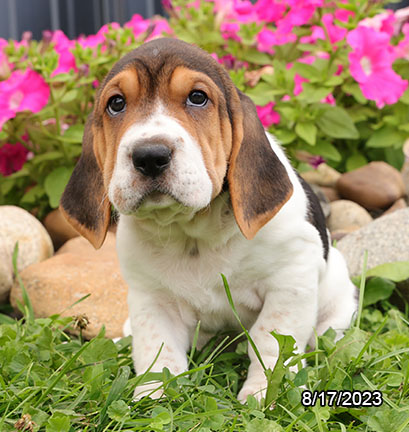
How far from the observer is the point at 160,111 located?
3.14m

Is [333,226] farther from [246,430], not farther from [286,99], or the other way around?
[246,430]

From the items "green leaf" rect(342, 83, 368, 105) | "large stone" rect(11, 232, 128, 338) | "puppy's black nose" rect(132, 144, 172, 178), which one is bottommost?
"large stone" rect(11, 232, 128, 338)

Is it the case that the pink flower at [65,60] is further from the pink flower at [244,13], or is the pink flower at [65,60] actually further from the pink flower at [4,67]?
the pink flower at [244,13]

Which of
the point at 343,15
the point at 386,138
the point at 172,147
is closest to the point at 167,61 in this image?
the point at 172,147

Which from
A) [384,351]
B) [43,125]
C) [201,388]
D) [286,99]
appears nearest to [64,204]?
[201,388]

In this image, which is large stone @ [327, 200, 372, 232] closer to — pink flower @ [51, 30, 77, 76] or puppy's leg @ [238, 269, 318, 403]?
pink flower @ [51, 30, 77, 76]

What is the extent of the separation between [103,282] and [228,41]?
9.11ft

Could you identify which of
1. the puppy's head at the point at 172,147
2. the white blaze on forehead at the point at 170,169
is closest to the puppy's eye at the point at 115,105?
the puppy's head at the point at 172,147

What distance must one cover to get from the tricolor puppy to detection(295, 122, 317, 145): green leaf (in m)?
1.90

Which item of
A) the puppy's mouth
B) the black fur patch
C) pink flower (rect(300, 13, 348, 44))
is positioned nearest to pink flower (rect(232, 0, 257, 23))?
pink flower (rect(300, 13, 348, 44))

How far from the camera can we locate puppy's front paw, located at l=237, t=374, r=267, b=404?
3248 millimetres

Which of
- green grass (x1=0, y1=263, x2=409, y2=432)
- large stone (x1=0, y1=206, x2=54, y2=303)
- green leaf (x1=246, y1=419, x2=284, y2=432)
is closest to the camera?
green leaf (x1=246, y1=419, x2=284, y2=432)

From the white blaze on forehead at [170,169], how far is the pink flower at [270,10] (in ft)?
13.2

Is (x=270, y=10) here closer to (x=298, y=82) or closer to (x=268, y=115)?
(x=298, y=82)
